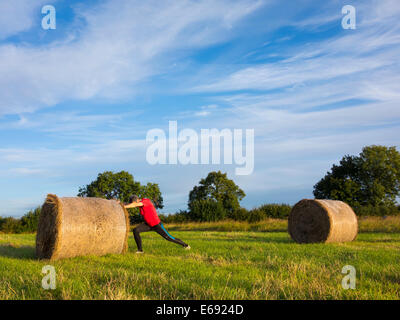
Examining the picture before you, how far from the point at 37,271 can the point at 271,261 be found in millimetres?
5317

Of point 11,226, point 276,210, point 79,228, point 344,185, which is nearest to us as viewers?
point 79,228


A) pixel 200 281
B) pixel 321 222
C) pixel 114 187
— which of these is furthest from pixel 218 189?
pixel 200 281

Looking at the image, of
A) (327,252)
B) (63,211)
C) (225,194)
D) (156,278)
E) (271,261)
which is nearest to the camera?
(156,278)

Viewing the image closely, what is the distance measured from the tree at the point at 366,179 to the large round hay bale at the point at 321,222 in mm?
32535

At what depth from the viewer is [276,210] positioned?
40.2m

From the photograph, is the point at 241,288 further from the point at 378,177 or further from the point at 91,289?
the point at 378,177

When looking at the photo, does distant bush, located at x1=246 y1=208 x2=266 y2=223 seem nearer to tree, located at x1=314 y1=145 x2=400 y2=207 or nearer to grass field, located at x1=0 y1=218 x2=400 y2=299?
tree, located at x1=314 y1=145 x2=400 y2=207

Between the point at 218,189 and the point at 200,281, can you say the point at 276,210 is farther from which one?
the point at 200,281

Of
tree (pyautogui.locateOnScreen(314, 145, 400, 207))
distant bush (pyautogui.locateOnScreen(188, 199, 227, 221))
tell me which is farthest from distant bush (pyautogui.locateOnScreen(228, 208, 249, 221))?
tree (pyautogui.locateOnScreen(314, 145, 400, 207))

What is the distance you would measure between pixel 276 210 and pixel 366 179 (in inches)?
737

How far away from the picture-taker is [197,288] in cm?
584

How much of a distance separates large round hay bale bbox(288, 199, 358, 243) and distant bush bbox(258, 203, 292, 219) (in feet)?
70.6

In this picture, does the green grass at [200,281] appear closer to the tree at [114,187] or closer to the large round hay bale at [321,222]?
the large round hay bale at [321,222]
